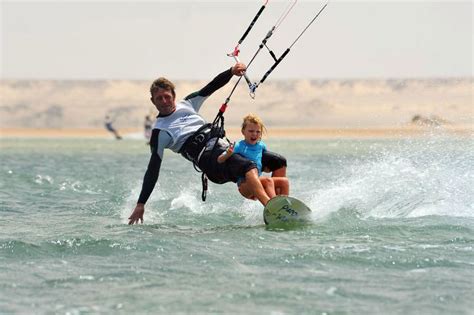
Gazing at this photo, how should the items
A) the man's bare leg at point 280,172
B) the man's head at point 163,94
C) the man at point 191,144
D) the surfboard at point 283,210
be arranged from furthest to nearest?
the man's bare leg at point 280,172 < the man's head at point 163,94 < the man at point 191,144 < the surfboard at point 283,210

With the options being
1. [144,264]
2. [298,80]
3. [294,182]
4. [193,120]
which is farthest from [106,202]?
[298,80]

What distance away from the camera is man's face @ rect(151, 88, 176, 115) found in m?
10.3

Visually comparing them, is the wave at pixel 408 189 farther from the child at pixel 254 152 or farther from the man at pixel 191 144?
the man at pixel 191 144

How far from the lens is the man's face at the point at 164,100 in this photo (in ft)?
33.7

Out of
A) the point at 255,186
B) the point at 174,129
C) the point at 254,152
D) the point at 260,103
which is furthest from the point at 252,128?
the point at 260,103

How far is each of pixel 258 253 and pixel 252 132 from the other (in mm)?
2373

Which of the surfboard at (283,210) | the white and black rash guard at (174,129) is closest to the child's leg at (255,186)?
the surfboard at (283,210)

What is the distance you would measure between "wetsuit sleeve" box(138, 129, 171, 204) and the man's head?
0.92 feet

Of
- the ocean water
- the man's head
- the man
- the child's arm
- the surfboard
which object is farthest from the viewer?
the man's head

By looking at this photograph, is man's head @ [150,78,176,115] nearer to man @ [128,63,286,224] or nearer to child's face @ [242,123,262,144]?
man @ [128,63,286,224]

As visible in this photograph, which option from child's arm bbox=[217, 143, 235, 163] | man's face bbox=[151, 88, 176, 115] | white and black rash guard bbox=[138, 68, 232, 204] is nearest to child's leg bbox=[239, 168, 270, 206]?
child's arm bbox=[217, 143, 235, 163]

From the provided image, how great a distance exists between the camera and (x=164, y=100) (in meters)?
10.3

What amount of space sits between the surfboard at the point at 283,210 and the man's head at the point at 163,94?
161cm

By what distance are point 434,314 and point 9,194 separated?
1055cm
